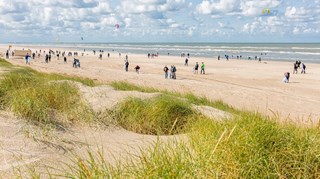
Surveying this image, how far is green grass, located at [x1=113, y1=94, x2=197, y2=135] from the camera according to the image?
6031 mm

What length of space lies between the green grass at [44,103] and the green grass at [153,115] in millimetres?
694

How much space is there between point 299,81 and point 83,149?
27.5 meters

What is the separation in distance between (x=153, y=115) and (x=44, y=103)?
215cm

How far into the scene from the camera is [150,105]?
6496mm

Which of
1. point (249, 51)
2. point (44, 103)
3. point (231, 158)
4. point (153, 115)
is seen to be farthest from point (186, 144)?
point (249, 51)

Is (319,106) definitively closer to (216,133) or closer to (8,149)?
(216,133)

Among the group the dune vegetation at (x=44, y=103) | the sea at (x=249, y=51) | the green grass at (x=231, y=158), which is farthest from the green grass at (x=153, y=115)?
the sea at (x=249, y=51)

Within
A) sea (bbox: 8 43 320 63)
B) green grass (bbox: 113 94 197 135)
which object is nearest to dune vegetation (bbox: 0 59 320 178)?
green grass (bbox: 113 94 197 135)

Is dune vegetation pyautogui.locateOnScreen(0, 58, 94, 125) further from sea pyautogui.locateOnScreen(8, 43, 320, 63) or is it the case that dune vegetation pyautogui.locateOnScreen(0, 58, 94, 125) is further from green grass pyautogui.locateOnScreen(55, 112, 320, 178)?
sea pyautogui.locateOnScreen(8, 43, 320, 63)

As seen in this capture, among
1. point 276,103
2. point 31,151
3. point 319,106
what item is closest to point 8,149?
point 31,151

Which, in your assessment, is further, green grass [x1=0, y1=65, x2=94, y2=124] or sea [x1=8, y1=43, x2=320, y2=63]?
sea [x1=8, y1=43, x2=320, y2=63]

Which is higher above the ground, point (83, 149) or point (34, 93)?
point (34, 93)

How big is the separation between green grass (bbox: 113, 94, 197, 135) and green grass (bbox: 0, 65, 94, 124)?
694 millimetres

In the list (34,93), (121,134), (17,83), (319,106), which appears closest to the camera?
(121,134)
